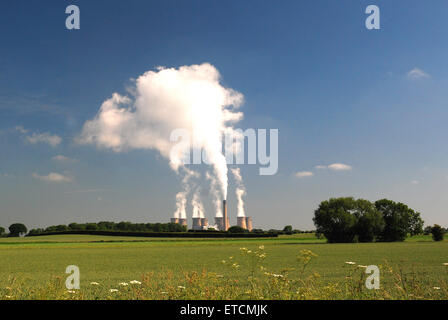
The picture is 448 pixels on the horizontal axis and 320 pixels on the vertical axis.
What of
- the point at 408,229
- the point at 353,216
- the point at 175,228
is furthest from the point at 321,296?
the point at 175,228

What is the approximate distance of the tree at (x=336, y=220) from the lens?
322 feet

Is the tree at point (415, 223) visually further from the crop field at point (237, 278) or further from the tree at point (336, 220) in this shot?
the crop field at point (237, 278)

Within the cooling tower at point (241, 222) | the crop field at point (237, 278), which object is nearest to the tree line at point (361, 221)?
the crop field at point (237, 278)

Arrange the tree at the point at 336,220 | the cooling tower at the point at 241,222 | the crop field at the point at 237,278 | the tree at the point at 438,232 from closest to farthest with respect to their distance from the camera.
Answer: the crop field at the point at 237,278 < the tree at the point at 336,220 < the tree at the point at 438,232 < the cooling tower at the point at 241,222

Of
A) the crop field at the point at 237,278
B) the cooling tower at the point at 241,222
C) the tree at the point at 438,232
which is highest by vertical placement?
the crop field at the point at 237,278

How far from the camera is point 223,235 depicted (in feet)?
423

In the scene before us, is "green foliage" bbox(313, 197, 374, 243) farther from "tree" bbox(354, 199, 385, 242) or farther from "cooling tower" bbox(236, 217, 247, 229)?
"cooling tower" bbox(236, 217, 247, 229)

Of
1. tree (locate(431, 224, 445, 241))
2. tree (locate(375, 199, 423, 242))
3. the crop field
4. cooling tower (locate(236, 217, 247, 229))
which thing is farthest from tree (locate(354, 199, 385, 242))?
cooling tower (locate(236, 217, 247, 229))

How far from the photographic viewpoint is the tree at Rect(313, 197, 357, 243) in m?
98.1

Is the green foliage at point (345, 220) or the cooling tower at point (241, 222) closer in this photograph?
the green foliage at point (345, 220)
